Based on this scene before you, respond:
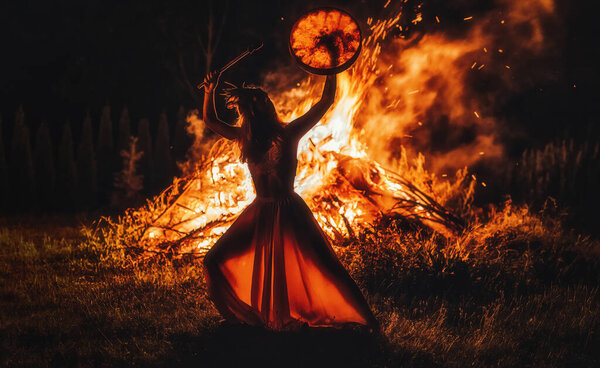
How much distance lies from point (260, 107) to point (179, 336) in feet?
6.72

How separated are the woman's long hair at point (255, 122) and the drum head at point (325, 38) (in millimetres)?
494

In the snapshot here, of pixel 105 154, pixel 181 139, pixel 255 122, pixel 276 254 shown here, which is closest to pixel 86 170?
pixel 105 154

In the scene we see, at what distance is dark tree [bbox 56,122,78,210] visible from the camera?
12.4 m

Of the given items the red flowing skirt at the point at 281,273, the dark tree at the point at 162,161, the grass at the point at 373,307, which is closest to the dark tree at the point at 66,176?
the dark tree at the point at 162,161

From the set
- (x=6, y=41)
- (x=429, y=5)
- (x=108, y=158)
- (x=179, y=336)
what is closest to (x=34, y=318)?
(x=179, y=336)

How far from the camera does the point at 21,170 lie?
11.9 meters

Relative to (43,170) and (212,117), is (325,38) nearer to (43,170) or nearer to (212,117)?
(212,117)

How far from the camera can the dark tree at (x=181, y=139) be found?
14523 millimetres

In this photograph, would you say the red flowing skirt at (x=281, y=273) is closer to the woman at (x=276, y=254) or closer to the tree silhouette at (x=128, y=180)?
the woman at (x=276, y=254)

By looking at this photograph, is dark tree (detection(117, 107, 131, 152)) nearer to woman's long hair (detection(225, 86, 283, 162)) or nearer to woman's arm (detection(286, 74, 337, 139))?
woman's long hair (detection(225, 86, 283, 162))

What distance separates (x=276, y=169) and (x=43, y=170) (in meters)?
9.40

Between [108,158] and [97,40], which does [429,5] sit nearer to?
[108,158]

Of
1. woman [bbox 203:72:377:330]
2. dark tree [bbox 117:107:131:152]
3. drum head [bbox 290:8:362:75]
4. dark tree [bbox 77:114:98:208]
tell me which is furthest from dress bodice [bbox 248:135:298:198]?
dark tree [bbox 117:107:131:152]

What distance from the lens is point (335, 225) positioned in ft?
24.0
